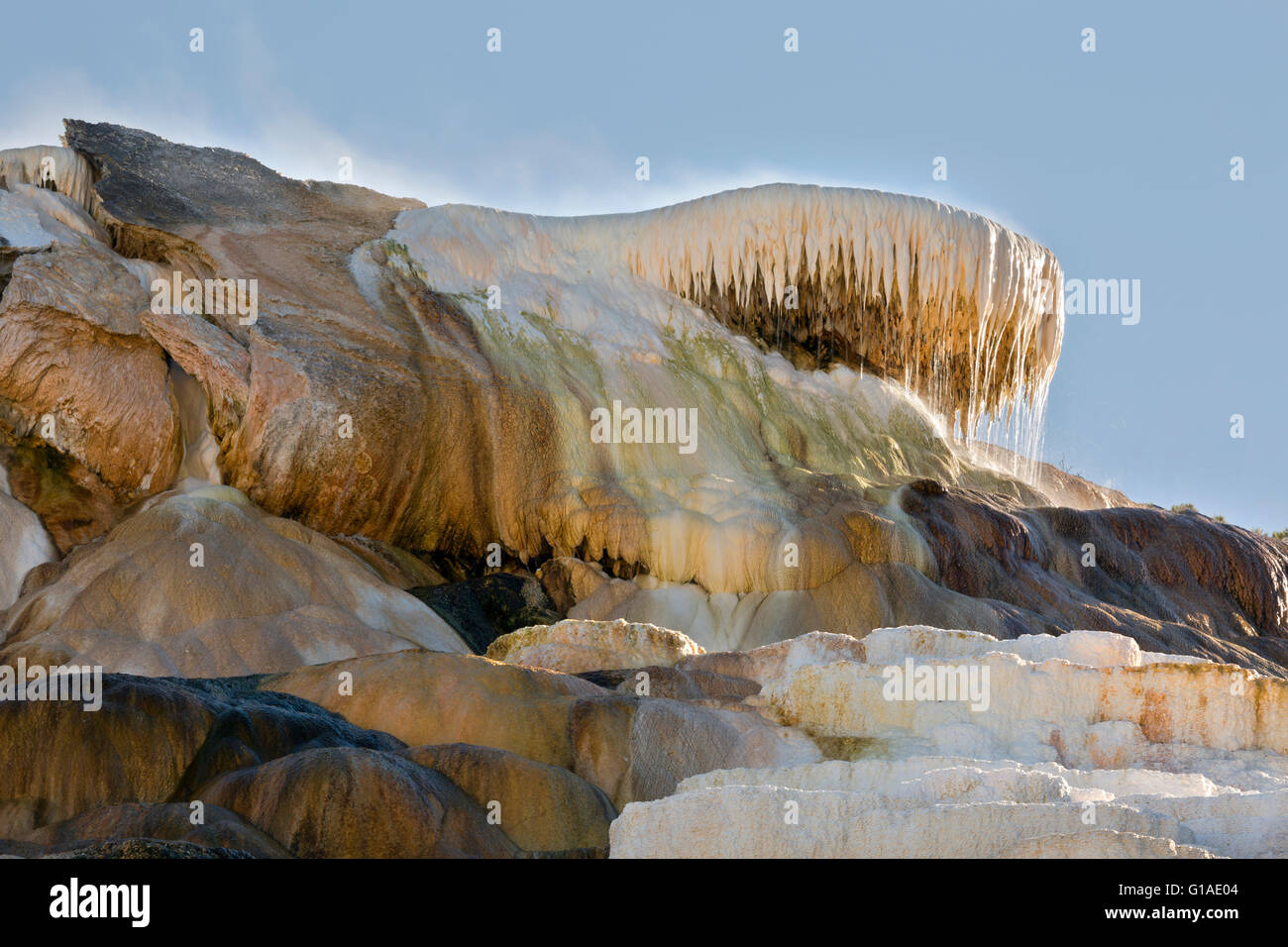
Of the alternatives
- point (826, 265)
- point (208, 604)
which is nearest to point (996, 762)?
point (208, 604)

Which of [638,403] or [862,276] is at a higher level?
[862,276]

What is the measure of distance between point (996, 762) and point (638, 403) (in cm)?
1006

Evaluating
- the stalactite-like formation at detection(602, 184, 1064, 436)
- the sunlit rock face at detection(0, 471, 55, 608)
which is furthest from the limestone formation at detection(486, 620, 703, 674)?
the stalactite-like formation at detection(602, 184, 1064, 436)

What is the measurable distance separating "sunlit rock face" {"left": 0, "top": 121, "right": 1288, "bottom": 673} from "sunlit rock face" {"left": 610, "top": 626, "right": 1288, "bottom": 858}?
4.81m

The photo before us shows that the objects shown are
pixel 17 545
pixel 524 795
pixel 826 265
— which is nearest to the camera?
pixel 524 795

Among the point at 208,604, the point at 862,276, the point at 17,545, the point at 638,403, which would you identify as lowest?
the point at 208,604

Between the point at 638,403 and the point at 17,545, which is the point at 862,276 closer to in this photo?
the point at 638,403

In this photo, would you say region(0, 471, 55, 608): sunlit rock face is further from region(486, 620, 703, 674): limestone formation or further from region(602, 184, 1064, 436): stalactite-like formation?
region(602, 184, 1064, 436): stalactite-like formation

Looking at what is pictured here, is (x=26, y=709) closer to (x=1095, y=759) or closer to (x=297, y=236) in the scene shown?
(x=1095, y=759)

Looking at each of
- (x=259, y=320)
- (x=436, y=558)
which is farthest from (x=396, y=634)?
(x=259, y=320)

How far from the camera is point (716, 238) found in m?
17.8

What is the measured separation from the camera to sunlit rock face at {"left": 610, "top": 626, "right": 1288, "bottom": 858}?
16.5ft

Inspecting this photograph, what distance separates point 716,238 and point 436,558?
18.6ft

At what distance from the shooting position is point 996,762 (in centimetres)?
646
